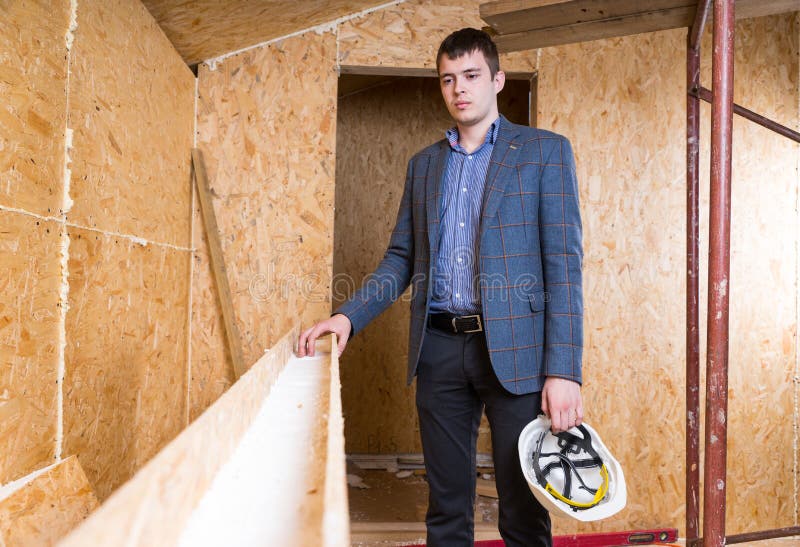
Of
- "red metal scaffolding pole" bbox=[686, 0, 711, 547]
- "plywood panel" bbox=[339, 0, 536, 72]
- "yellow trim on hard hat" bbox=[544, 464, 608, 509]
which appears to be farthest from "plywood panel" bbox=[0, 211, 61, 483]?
"red metal scaffolding pole" bbox=[686, 0, 711, 547]

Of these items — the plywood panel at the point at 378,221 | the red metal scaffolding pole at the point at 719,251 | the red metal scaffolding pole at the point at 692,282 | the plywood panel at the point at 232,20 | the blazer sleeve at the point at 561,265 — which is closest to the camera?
the red metal scaffolding pole at the point at 719,251

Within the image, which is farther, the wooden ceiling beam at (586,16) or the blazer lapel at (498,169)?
the wooden ceiling beam at (586,16)

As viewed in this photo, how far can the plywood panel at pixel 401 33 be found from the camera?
3029mm

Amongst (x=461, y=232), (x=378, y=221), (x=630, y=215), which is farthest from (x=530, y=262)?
(x=378, y=221)

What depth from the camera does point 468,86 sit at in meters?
1.75

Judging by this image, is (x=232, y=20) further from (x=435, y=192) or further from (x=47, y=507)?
(x=47, y=507)

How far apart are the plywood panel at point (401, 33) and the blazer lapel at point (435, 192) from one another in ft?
4.37

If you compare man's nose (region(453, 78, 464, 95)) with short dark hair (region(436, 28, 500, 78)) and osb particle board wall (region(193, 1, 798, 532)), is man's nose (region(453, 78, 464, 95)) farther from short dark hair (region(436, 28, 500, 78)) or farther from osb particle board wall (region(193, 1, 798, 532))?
osb particle board wall (region(193, 1, 798, 532))

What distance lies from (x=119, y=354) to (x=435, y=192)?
1.22 m

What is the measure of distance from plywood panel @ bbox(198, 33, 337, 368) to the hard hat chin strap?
66.5 inches

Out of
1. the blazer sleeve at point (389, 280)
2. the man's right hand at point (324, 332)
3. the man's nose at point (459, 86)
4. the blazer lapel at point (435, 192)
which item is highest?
the man's nose at point (459, 86)

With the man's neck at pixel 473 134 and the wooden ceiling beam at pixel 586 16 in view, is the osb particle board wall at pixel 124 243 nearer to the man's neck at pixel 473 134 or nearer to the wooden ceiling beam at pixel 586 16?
the man's neck at pixel 473 134

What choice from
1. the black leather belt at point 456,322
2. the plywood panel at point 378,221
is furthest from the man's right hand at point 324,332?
the plywood panel at point 378,221

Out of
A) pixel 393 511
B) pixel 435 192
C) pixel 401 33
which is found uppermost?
pixel 401 33
